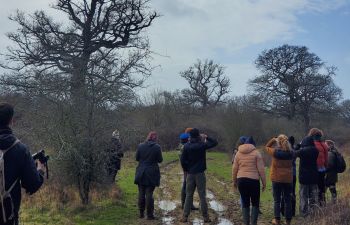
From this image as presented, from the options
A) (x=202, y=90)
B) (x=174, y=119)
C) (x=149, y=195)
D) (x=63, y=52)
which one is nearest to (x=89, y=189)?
(x=149, y=195)

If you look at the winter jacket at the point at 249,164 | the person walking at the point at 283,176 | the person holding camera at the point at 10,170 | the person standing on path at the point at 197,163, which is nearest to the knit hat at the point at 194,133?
the person standing on path at the point at 197,163

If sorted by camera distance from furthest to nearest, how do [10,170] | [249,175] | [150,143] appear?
[150,143], [249,175], [10,170]

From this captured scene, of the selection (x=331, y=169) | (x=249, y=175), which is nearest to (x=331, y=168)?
(x=331, y=169)

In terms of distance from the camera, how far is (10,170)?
195 inches

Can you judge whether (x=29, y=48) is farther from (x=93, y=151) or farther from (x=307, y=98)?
(x=307, y=98)

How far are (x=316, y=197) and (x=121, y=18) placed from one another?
50.1ft

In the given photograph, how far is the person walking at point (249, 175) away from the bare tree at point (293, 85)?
136 ft

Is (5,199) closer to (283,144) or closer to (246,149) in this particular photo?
(246,149)

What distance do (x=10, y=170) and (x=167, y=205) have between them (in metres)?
8.33

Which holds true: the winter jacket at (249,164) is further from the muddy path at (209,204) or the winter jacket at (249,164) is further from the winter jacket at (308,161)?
the muddy path at (209,204)

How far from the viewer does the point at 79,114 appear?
1103cm

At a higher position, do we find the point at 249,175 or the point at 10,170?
the point at 10,170

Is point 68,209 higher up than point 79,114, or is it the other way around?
point 79,114

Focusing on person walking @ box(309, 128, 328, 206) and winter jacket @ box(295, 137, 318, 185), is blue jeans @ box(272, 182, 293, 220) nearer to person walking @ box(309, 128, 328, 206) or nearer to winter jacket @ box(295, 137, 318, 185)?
winter jacket @ box(295, 137, 318, 185)
